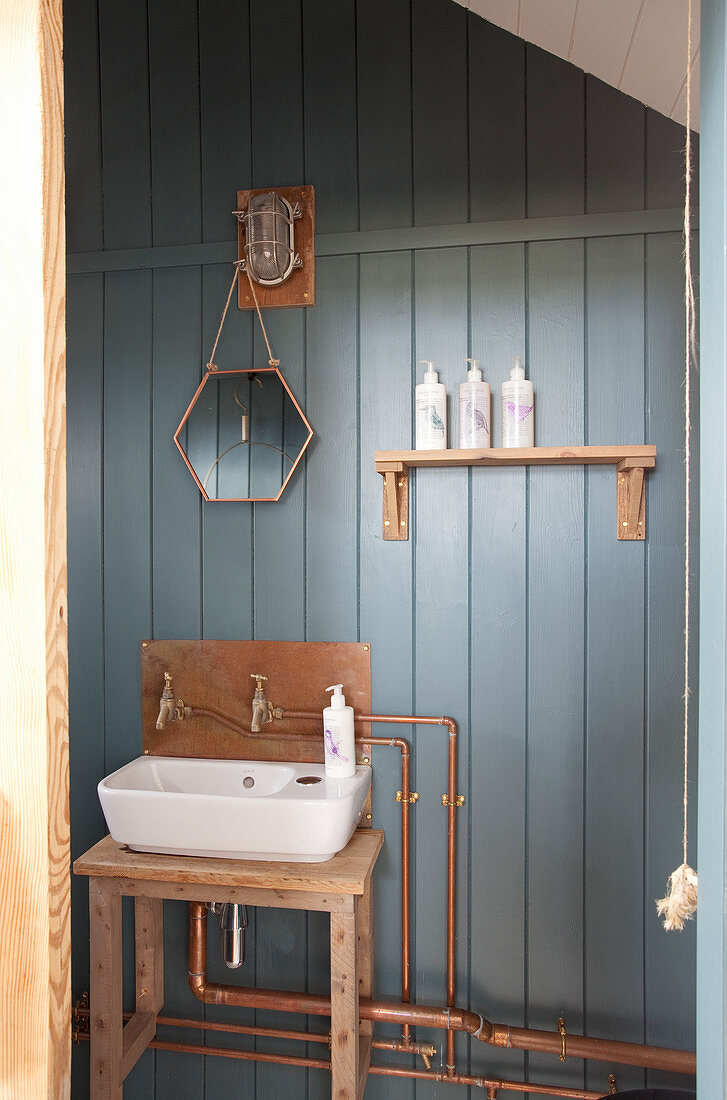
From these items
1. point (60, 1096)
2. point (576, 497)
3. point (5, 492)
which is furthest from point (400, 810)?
point (5, 492)

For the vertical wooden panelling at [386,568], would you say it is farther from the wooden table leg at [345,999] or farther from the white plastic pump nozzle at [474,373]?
the wooden table leg at [345,999]

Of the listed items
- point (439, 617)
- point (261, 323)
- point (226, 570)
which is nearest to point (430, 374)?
point (261, 323)

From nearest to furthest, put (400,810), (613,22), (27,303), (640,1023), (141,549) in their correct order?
1. (27,303)
2. (613,22)
3. (640,1023)
4. (400,810)
5. (141,549)

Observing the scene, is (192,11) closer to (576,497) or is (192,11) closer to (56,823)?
(576,497)

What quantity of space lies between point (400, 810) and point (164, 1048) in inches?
35.1

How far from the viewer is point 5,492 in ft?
2.51

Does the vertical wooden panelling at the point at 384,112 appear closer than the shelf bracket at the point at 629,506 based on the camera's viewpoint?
No

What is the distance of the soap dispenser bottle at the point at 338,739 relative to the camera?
1.66 m

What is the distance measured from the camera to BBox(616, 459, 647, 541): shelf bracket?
1.62 m

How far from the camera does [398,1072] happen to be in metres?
1.70

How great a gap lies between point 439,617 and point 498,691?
0.23 meters

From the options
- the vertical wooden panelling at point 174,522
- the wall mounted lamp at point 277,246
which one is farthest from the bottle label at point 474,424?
the vertical wooden panelling at point 174,522

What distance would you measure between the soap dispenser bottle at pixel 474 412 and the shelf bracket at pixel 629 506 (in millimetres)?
319

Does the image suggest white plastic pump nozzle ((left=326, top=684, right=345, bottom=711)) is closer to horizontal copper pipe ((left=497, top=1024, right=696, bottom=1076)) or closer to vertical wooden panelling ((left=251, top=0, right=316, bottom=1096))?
vertical wooden panelling ((left=251, top=0, right=316, bottom=1096))
